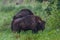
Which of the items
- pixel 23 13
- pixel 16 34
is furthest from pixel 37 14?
pixel 16 34

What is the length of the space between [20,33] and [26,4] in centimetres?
26

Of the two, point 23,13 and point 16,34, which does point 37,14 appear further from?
point 16,34

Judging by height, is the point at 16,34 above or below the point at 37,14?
below

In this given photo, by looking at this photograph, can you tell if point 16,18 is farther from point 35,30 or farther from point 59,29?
point 59,29

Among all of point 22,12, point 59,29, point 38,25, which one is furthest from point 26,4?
point 59,29

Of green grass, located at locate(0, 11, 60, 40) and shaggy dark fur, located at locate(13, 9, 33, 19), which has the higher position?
shaggy dark fur, located at locate(13, 9, 33, 19)

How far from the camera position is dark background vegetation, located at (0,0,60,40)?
207cm

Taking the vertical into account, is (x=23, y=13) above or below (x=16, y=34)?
above

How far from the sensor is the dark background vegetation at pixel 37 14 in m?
2.07

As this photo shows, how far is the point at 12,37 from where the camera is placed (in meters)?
2.07

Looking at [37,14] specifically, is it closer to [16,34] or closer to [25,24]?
[25,24]

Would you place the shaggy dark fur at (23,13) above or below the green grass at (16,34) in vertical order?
above

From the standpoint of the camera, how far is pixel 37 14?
2.13 meters

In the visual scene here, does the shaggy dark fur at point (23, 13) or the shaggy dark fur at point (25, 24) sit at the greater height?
the shaggy dark fur at point (23, 13)
